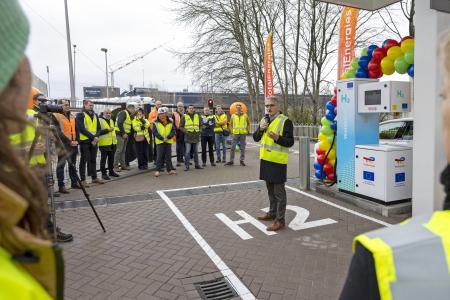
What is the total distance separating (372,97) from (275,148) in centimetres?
237

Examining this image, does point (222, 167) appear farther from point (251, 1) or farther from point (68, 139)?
point (251, 1)

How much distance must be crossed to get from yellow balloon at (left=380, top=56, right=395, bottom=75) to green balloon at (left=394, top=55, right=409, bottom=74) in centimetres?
16

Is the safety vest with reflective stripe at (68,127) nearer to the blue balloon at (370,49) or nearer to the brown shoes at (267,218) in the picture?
the brown shoes at (267,218)

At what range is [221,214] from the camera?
622 cm

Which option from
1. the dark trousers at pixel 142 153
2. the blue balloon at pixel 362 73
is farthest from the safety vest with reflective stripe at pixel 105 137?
the blue balloon at pixel 362 73

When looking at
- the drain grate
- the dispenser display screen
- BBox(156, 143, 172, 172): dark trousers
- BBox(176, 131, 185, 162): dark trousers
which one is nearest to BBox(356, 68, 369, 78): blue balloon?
the dispenser display screen

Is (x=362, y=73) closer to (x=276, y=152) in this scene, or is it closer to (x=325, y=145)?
(x=325, y=145)

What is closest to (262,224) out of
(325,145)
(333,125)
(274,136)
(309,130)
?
(274,136)

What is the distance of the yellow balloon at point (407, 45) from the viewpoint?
5723 millimetres

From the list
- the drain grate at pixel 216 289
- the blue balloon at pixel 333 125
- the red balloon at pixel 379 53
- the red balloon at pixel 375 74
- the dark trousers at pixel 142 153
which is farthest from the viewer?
the dark trousers at pixel 142 153

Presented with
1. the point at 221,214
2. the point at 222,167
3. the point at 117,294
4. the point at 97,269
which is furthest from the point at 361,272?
the point at 222,167

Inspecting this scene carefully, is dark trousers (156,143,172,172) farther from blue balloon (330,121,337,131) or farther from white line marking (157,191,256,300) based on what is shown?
blue balloon (330,121,337,131)

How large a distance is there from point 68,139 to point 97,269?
14.9 ft

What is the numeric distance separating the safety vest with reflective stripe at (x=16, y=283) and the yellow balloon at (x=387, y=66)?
260 inches
